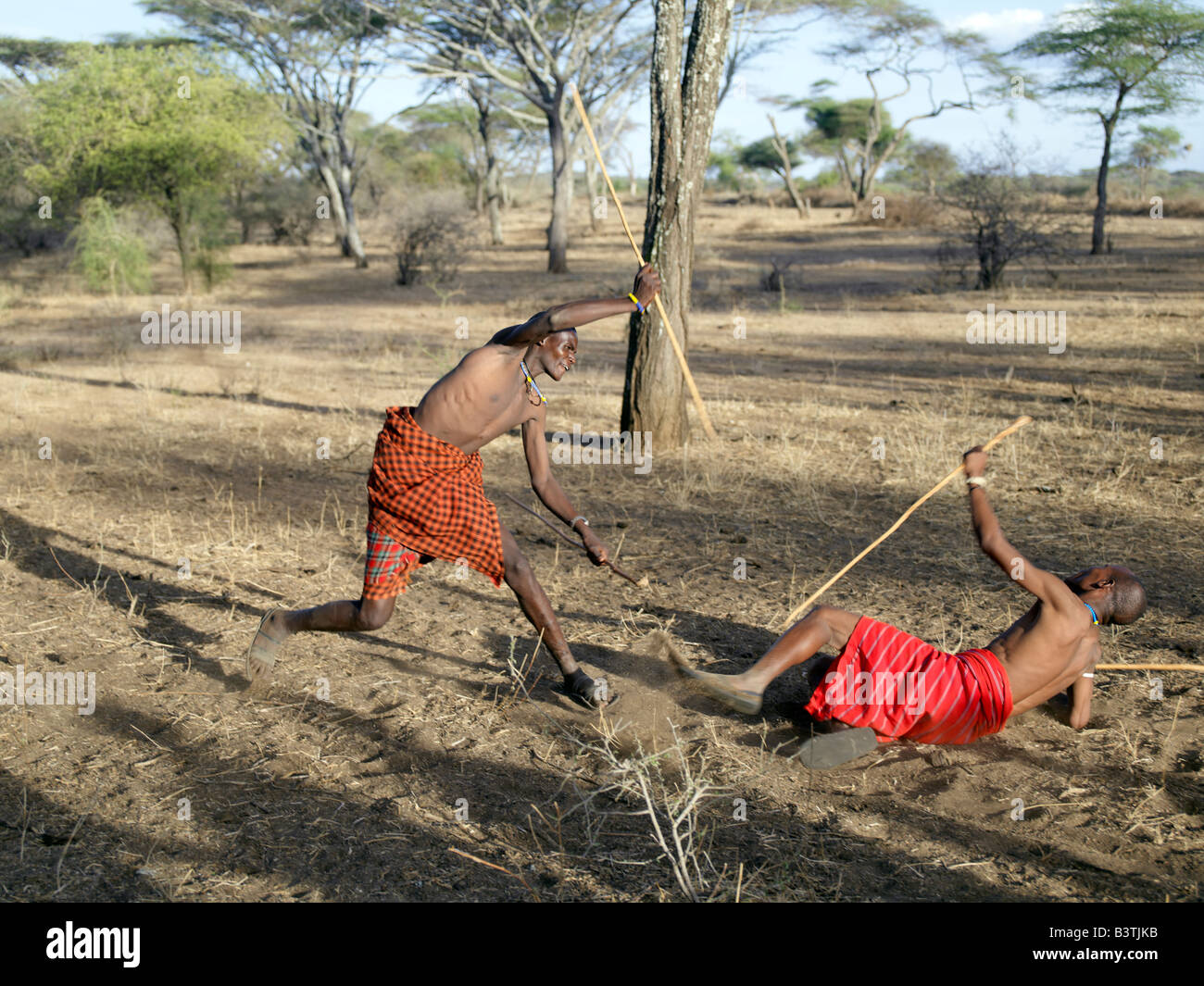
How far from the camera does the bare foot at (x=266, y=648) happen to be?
3750 millimetres

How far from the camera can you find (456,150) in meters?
40.2

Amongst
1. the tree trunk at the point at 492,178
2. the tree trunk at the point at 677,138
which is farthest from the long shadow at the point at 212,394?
the tree trunk at the point at 492,178

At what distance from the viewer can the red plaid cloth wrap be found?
343 cm

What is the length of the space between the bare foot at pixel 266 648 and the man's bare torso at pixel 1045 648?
2530 millimetres

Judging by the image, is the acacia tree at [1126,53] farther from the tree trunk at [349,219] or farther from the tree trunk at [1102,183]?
the tree trunk at [349,219]

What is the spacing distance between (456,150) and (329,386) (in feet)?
108

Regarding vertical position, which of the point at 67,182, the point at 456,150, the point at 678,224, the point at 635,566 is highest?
the point at 456,150

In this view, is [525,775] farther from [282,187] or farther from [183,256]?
[282,187]

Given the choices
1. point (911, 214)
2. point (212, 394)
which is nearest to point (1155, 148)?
point (911, 214)

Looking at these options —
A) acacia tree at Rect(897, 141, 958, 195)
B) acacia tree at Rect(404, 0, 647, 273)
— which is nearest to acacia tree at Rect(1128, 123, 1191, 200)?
acacia tree at Rect(897, 141, 958, 195)

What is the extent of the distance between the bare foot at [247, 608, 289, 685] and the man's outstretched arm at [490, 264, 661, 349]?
4.44 ft

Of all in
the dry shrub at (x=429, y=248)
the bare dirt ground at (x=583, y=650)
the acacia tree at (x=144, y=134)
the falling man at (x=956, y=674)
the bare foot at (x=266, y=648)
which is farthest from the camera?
the dry shrub at (x=429, y=248)

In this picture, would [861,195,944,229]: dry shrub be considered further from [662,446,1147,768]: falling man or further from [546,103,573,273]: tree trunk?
[662,446,1147,768]: falling man
